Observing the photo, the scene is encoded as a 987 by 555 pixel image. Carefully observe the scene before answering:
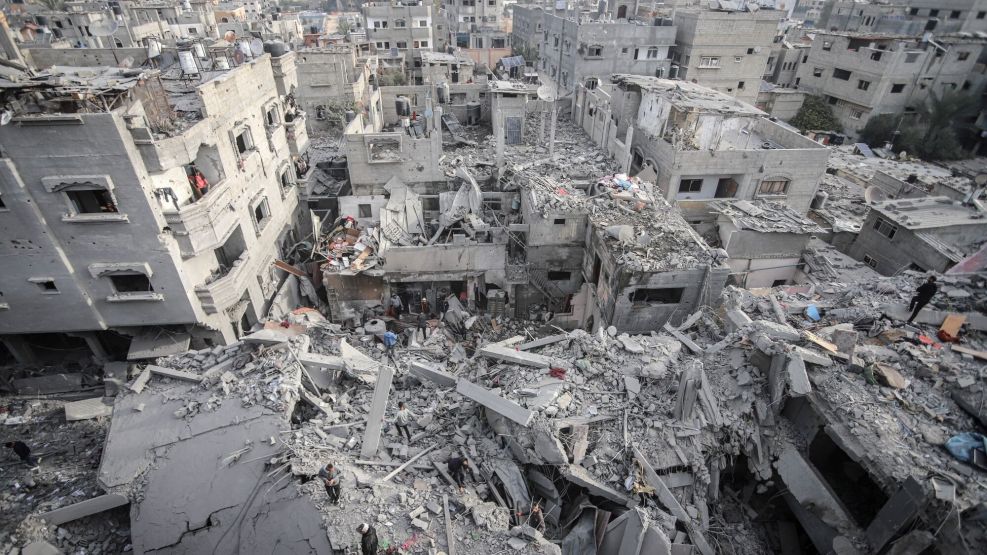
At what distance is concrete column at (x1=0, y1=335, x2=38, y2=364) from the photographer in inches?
699

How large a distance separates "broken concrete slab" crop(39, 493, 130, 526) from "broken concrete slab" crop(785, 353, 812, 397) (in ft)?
51.1

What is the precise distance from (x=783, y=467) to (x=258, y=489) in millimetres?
12244

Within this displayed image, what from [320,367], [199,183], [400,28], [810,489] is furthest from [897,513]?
[400,28]

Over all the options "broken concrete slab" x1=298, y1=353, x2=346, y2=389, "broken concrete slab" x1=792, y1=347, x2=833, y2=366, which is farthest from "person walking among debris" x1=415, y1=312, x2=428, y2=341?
"broken concrete slab" x1=792, y1=347, x2=833, y2=366

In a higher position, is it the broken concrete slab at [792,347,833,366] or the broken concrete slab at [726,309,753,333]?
the broken concrete slab at [792,347,833,366]

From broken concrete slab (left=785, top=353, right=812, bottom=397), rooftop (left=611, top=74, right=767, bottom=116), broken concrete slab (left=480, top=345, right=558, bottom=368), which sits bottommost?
broken concrete slab (left=480, top=345, right=558, bottom=368)

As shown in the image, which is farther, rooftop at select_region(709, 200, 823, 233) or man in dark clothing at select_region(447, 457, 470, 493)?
rooftop at select_region(709, 200, 823, 233)

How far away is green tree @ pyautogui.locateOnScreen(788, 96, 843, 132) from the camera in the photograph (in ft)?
137

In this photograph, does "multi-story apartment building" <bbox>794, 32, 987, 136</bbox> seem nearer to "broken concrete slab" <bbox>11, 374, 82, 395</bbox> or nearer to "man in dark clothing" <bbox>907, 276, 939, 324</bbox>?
"man in dark clothing" <bbox>907, 276, 939, 324</bbox>

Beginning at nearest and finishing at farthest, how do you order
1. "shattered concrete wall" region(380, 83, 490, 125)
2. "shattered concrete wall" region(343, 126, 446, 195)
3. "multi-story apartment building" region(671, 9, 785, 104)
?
"shattered concrete wall" region(343, 126, 446, 195)
"shattered concrete wall" region(380, 83, 490, 125)
"multi-story apartment building" region(671, 9, 785, 104)

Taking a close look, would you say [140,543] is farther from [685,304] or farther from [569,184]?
[569,184]

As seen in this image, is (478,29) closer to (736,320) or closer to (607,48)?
(607,48)

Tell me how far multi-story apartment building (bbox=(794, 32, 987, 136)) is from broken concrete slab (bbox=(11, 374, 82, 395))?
5518 cm

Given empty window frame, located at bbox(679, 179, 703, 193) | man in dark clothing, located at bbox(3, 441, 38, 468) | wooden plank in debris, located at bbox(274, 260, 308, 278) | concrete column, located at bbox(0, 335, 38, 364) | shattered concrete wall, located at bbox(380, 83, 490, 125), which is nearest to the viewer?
man in dark clothing, located at bbox(3, 441, 38, 468)
